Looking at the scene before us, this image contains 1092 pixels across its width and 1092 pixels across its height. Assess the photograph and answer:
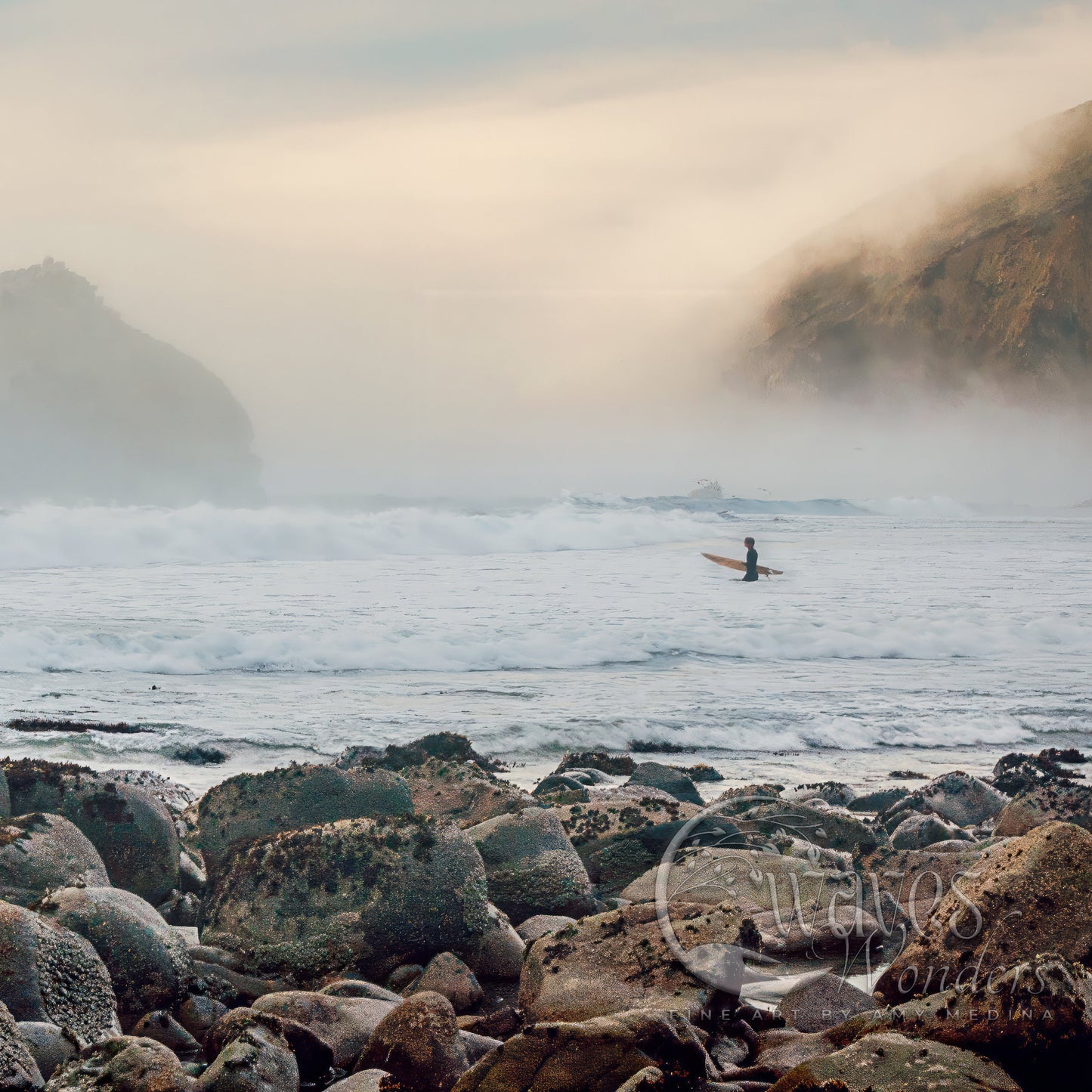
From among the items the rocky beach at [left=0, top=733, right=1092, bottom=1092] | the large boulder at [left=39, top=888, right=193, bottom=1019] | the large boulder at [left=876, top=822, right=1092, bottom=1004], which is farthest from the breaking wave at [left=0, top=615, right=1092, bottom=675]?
the large boulder at [left=876, top=822, right=1092, bottom=1004]

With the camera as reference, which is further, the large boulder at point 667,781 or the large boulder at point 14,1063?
the large boulder at point 667,781

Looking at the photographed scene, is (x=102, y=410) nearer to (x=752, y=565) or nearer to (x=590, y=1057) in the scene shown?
(x=752, y=565)

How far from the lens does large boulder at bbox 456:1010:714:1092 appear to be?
10.7 feet

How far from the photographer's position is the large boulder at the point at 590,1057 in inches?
128

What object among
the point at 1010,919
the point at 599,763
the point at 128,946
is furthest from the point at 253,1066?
the point at 599,763

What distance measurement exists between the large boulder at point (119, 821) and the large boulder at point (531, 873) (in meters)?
1.76

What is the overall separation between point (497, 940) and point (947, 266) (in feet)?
309

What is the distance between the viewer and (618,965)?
433 centimetres

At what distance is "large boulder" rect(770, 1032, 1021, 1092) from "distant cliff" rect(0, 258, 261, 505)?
5132 inches

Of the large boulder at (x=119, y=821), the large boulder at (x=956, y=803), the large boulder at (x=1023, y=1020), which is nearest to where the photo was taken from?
the large boulder at (x=1023, y=1020)

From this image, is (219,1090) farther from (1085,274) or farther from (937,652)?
(1085,274)

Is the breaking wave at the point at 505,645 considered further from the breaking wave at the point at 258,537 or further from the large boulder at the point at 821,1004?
the breaking wave at the point at 258,537

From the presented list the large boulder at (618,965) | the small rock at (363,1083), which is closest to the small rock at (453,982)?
the large boulder at (618,965)

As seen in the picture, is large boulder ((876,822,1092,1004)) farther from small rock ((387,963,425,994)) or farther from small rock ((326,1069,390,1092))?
small rock ((387,963,425,994))
